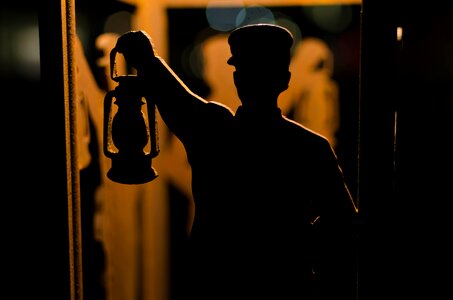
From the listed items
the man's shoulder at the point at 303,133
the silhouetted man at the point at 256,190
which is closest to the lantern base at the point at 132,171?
the silhouetted man at the point at 256,190

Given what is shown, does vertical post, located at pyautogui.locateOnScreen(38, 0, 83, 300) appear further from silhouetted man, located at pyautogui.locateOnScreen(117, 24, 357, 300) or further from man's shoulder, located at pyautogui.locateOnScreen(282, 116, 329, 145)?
man's shoulder, located at pyautogui.locateOnScreen(282, 116, 329, 145)

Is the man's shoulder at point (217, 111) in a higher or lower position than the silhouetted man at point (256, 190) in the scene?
higher

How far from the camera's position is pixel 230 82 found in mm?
1919

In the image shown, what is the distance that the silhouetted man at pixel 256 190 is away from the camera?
43.5 inches

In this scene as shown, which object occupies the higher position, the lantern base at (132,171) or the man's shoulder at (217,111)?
the man's shoulder at (217,111)

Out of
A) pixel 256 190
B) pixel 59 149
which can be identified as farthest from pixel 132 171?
pixel 256 190

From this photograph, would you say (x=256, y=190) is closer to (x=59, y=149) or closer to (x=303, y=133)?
(x=303, y=133)

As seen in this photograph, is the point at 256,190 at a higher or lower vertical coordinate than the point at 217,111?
lower

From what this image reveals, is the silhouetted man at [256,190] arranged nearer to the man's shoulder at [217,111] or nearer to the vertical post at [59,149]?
the man's shoulder at [217,111]

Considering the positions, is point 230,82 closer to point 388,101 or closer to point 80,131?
point 80,131

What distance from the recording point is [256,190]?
3.71 feet

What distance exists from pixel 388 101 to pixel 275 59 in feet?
0.88

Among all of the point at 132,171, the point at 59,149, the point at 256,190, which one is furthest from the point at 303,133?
the point at 59,149

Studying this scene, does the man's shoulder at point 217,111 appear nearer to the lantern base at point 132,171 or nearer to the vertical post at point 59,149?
the lantern base at point 132,171
